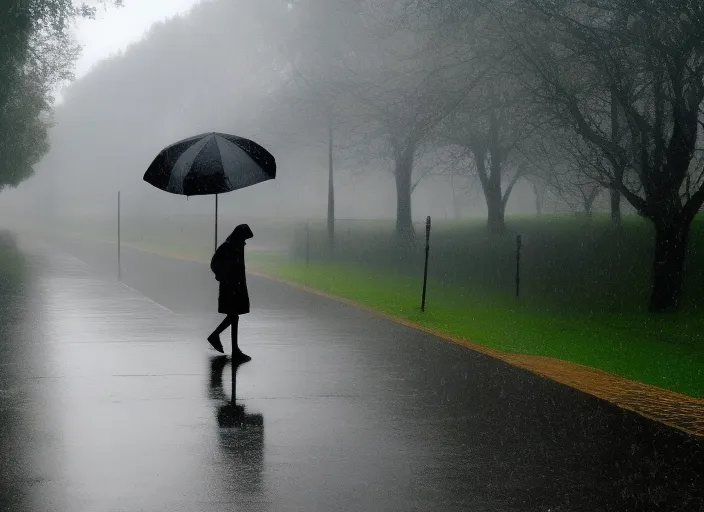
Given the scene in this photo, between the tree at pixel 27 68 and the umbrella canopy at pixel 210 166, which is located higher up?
the tree at pixel 27 68

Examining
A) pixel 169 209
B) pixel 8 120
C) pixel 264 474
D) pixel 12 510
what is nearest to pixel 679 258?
pixel 264 474

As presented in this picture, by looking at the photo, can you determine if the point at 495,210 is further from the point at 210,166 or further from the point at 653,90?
the point at 210,166

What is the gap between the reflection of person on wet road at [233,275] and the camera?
11023 millimetres

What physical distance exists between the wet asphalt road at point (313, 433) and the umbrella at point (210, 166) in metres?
2.06

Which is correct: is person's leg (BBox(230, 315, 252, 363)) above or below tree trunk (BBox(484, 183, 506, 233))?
below

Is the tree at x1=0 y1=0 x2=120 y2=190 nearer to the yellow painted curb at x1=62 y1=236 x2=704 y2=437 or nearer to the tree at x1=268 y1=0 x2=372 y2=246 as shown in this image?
the tree at x1=268 y1=0 x2=372 y2=246

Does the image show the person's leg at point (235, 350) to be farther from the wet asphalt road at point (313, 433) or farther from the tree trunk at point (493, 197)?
the tree trunk at point (493, 197)

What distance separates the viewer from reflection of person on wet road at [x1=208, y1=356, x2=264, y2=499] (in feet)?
20.2

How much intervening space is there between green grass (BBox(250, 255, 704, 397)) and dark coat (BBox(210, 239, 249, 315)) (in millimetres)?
3996

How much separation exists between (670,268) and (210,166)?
31.9 feet

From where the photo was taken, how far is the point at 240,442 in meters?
7.27

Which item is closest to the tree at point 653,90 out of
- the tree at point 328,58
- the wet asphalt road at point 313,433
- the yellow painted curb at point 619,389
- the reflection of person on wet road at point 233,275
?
the yellow painted curb at point 619,389

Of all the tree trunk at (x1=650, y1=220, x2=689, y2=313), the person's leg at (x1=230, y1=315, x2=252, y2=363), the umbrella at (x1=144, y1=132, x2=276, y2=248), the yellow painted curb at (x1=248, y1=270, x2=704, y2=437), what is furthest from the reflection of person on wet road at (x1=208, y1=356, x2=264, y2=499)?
the tree trunk at (x1=650, y1=220, x2=689, y2=313)

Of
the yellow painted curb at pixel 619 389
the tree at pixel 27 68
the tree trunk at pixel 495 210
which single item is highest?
the tree at pixel 27 68
